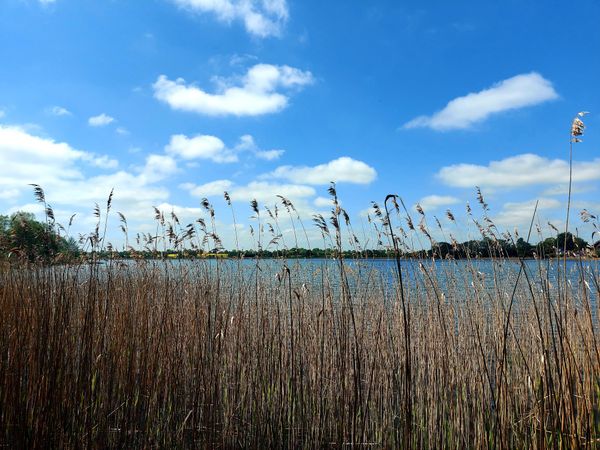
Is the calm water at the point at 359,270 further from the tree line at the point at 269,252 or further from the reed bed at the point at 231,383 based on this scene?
the reed bed at the point at 231,383

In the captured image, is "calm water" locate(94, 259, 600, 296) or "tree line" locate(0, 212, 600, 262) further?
"calm water" locate(94, 259, 600, 296)

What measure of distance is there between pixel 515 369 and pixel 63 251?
4.53 m

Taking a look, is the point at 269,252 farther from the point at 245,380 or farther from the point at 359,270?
the point at 245,380

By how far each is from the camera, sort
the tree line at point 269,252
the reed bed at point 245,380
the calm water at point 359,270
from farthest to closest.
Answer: the calm water at point 359,270 < the tree line at point 269,252 < the reed bed at point 245,380

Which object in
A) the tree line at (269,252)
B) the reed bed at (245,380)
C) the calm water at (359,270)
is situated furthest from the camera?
the calm water at (359,270)

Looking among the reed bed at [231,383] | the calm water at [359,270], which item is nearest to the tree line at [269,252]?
the calm water at [359,270]

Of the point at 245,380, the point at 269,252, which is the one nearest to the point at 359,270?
the point at 269,252

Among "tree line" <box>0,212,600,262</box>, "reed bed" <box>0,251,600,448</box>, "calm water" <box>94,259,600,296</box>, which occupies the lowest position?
"reed bed" <box>0,251,600,448</box>

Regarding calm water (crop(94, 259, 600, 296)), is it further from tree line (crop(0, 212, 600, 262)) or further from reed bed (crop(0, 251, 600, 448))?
reed bed (crop(0, 251, 600, 448))

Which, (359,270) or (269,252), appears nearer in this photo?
(359,270)

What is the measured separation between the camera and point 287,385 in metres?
3.01

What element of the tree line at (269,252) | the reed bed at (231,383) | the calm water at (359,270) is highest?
the tree line at (269,252)

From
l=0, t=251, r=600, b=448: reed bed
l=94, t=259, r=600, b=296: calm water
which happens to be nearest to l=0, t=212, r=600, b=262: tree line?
l=94, t=259, r=600, b=296: calm water

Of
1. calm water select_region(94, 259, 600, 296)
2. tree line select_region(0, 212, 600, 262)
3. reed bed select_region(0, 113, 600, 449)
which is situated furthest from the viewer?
calm water select_region(94, 259, 600, 296)
